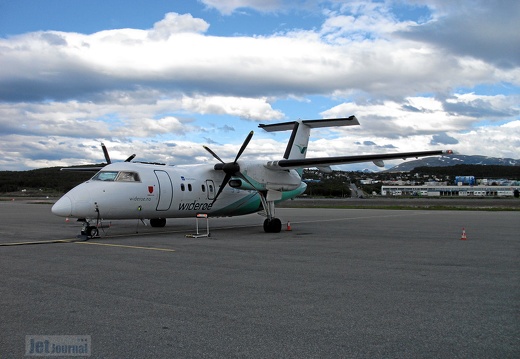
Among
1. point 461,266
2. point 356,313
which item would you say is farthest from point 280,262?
point 356,313

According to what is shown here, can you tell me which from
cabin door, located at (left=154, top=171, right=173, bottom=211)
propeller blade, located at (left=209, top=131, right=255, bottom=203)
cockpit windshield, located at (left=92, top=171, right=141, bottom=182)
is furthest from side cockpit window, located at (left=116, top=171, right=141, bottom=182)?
propeller blade, located at (left=209, top=131, right=255, bottom=203)

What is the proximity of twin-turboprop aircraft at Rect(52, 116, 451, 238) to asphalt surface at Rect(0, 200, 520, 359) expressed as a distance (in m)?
3.21

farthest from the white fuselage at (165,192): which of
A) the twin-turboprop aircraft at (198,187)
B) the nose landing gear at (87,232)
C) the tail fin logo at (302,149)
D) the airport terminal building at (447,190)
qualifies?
the airport terminal building at (447,190)

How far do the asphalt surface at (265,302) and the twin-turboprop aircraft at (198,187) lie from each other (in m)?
3.21

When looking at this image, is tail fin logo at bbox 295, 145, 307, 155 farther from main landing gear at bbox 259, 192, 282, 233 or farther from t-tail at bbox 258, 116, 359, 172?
main landing gear at bbox 259, 192, 282, 233

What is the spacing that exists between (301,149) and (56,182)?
8969 centimetres

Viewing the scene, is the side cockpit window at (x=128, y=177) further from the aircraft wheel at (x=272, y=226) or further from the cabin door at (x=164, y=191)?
the aircraft wheel at (x=272, y=226)

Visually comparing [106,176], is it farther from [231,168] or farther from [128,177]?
[231,168]

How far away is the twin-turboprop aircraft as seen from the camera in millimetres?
15930

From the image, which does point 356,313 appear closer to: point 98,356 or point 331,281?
point 331,281

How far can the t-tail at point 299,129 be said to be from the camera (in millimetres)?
Result: 22672

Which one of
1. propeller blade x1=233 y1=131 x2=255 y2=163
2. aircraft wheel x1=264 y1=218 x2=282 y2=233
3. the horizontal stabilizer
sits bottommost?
aircraft wheel x1=264 y1=218 x2=282 y2=233

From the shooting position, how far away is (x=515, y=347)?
482 centimetres

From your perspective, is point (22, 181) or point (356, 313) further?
point (22, 181)
